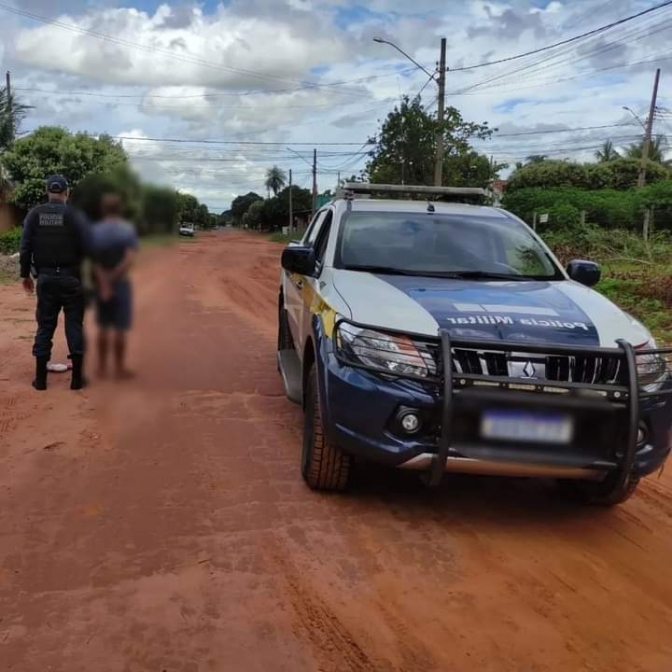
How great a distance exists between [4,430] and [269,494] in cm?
230

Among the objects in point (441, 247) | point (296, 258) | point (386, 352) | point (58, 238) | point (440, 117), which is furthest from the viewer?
point (440, 117)

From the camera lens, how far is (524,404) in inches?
120

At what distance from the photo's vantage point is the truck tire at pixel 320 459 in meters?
4.02

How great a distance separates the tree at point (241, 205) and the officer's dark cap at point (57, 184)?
333mm

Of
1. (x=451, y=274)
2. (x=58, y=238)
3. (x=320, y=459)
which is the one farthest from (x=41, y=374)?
(x=58, y=238)

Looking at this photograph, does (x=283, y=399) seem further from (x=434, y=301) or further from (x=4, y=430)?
(x=434, y=301)

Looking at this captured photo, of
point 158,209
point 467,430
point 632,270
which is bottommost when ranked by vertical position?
point 467,430

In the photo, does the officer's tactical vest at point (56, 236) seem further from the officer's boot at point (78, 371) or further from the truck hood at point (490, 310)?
the truck hood at point (490, 310)

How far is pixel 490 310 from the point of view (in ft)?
11.5

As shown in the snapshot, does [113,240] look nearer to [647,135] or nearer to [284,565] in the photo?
[284,565]

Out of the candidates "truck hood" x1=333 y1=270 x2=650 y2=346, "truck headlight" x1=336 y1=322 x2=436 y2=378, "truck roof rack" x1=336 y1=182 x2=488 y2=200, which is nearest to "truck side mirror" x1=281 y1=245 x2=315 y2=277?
"truck hood" x1=333 y1=270 x2=650 y2=346

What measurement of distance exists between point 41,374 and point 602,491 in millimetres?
4660

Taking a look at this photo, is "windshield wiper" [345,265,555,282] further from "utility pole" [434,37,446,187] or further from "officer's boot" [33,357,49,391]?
"utility pole" [434,37,446,187]

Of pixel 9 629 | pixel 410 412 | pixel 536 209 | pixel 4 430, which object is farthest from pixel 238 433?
pixel 536 209
